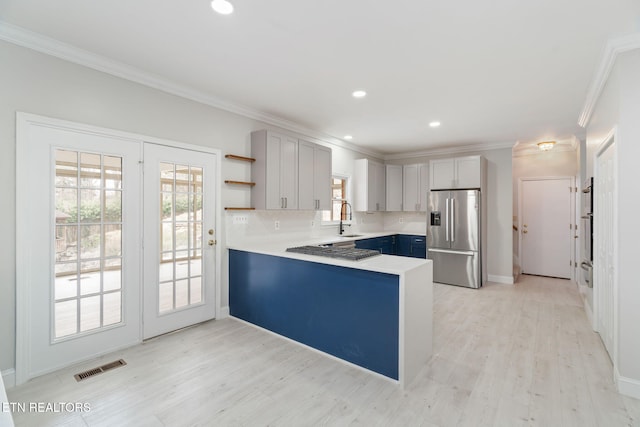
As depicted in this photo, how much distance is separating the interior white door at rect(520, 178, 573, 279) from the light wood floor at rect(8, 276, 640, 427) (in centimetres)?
328

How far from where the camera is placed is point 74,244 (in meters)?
2.60

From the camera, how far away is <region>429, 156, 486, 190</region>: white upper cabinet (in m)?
5.27

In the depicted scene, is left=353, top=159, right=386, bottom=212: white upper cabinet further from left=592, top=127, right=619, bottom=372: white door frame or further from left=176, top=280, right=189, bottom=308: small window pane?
left=176, top=280, right=189, bottom=308: small window pane

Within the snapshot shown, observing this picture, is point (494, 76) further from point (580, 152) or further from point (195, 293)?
point (195, 293)

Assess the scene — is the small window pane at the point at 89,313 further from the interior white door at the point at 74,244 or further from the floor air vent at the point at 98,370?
the floor air vent at the point at 98,370

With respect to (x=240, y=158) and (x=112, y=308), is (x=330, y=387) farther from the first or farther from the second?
(x=240, y=158)

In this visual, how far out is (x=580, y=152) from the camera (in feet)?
16.5

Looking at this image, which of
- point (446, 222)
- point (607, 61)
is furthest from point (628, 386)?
point (446, 222)

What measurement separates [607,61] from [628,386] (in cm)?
251

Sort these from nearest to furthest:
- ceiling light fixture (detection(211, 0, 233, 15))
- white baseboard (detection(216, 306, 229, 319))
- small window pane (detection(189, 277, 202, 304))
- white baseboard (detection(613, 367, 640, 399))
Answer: ceiling light fixture (detection(211, 0, 233, 15)) < white baseboard (detection(613, 367, 640, 399)) < small window pane (detection(189, 277, 202, 304)) < white baseboard (detection(216, 306, 229, 319))

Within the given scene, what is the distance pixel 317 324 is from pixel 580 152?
520 centimetres

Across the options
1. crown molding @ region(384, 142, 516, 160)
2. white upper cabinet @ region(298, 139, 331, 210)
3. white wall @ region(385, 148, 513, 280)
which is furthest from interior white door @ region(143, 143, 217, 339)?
white wall @ region(385, 148, 513, 280)

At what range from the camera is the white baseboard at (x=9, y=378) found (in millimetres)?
2262

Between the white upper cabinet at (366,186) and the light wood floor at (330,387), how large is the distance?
3026 millimetres
